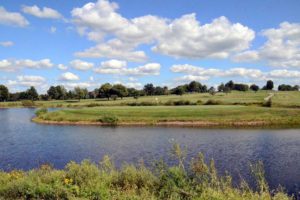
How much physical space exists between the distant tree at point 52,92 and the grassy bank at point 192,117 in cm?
11415

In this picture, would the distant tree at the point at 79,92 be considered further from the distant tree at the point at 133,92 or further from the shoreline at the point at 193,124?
the shoreline at the point at 193,124

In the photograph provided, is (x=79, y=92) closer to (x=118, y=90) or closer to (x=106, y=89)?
(x=106, y=89)

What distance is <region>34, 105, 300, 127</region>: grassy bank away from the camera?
214 feet

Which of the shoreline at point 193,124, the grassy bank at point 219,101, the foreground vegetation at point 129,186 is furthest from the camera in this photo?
the grassy bank at point 219,101

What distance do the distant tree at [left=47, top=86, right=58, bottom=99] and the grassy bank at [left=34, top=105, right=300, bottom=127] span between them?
114 meters

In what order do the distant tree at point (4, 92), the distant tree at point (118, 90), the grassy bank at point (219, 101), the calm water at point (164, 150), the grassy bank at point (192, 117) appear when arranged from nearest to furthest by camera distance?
1. the calm water at point (164, 150)
2. the grassy bank at point (192, 117)
3. the grassy bank at point (219, 101)
4. the distant tree at point (118, 90)
5. the distant tree at point (4, 92)

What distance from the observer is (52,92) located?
192m

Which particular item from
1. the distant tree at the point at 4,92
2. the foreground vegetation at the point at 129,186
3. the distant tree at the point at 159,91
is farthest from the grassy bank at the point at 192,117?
the distant tree at the point at 4,92

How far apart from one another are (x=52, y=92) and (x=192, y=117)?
13797cm

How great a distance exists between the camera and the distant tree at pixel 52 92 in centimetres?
18998

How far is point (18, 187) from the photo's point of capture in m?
12.3

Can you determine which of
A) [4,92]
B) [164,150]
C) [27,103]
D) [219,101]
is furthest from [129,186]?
[4,92]

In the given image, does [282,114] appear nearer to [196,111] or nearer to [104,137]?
[196,111]

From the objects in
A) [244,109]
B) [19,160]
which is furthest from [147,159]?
[244,109]
